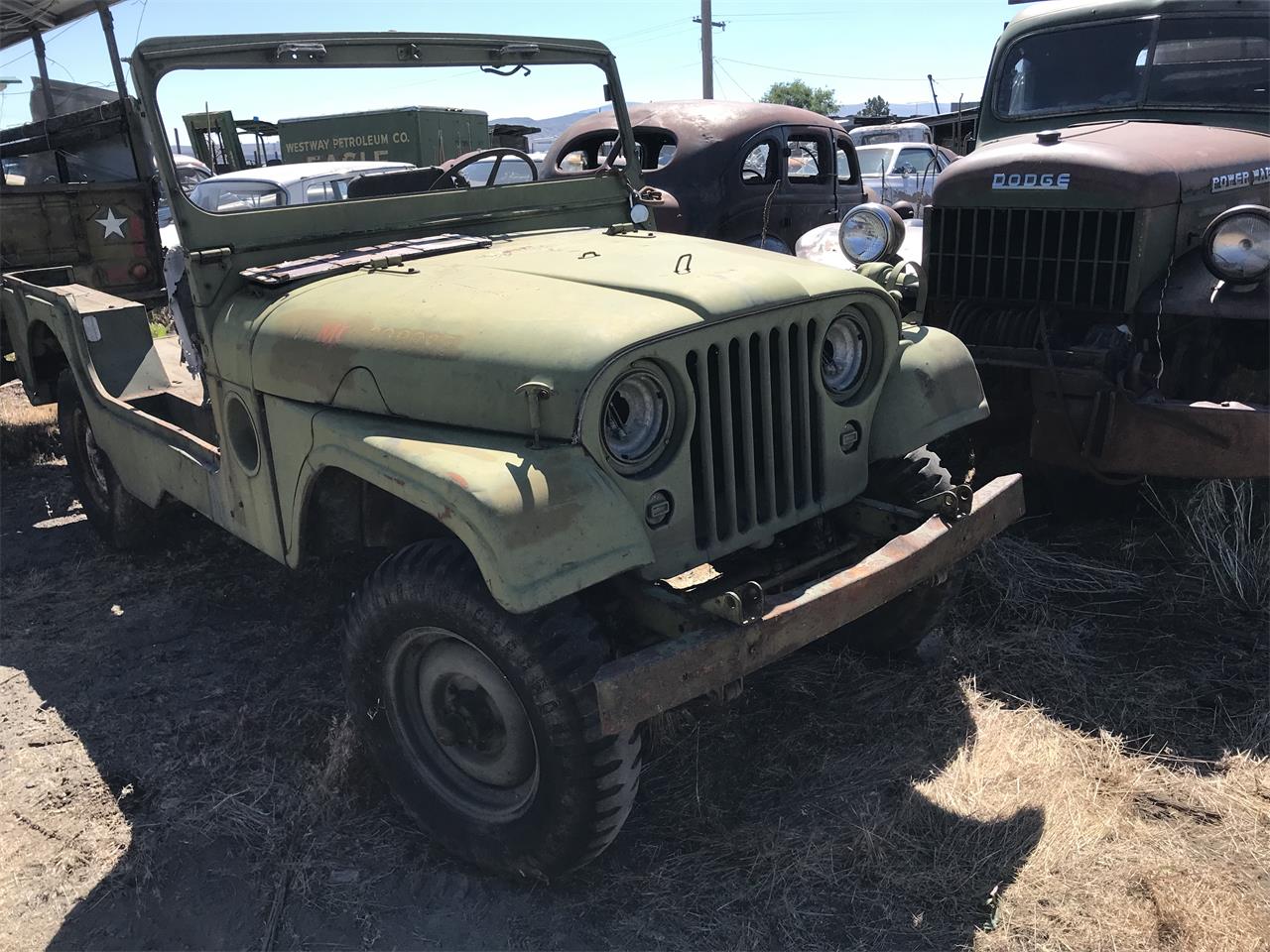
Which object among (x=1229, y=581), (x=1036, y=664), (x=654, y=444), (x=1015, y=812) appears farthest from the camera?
(x=1229, y=581)

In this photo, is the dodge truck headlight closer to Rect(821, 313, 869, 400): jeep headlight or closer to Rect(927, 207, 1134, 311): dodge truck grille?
Rect(927, 207, 1134, 311): dodge truck grille

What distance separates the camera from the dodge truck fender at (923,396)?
289 centimetres

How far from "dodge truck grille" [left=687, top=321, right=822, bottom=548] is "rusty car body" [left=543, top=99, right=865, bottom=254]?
15.0 ft

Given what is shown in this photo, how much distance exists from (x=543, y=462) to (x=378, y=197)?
5.24 feet

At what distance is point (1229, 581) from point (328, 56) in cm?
359

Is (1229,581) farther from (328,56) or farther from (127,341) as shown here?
Result: (127,341)

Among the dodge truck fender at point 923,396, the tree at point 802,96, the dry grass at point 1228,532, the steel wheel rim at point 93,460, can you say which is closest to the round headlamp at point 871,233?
the dodge truck fender at point 923,396

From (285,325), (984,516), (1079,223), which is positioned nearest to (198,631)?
(285,325)

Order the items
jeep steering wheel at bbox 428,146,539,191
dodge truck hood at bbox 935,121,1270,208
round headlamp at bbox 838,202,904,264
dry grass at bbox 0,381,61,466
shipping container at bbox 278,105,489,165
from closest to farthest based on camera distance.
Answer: jeep steering wheel at bbox 428,146,539,191, dodge truck hood at bbox 935,121,1270,208, round headlamp at bbox 838,202,904,264, dry grass at bbox 0,381,61,466, shipping container at bbox 278,105,489,165

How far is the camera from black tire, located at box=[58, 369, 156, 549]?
Answer: 4.43 m

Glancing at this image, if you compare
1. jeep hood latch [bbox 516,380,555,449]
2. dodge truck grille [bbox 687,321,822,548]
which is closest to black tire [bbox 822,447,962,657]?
dodge truck grille [bbox 687,321,822,548]

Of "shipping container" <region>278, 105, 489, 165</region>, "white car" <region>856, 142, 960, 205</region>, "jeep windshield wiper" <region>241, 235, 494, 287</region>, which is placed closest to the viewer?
"jeep windshield wiper" <region>241, 235, 494, 287</region>

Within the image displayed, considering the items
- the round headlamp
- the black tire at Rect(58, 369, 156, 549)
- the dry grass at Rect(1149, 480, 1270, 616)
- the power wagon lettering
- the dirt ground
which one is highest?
the power wagon lettering

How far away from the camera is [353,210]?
3.27 metres
